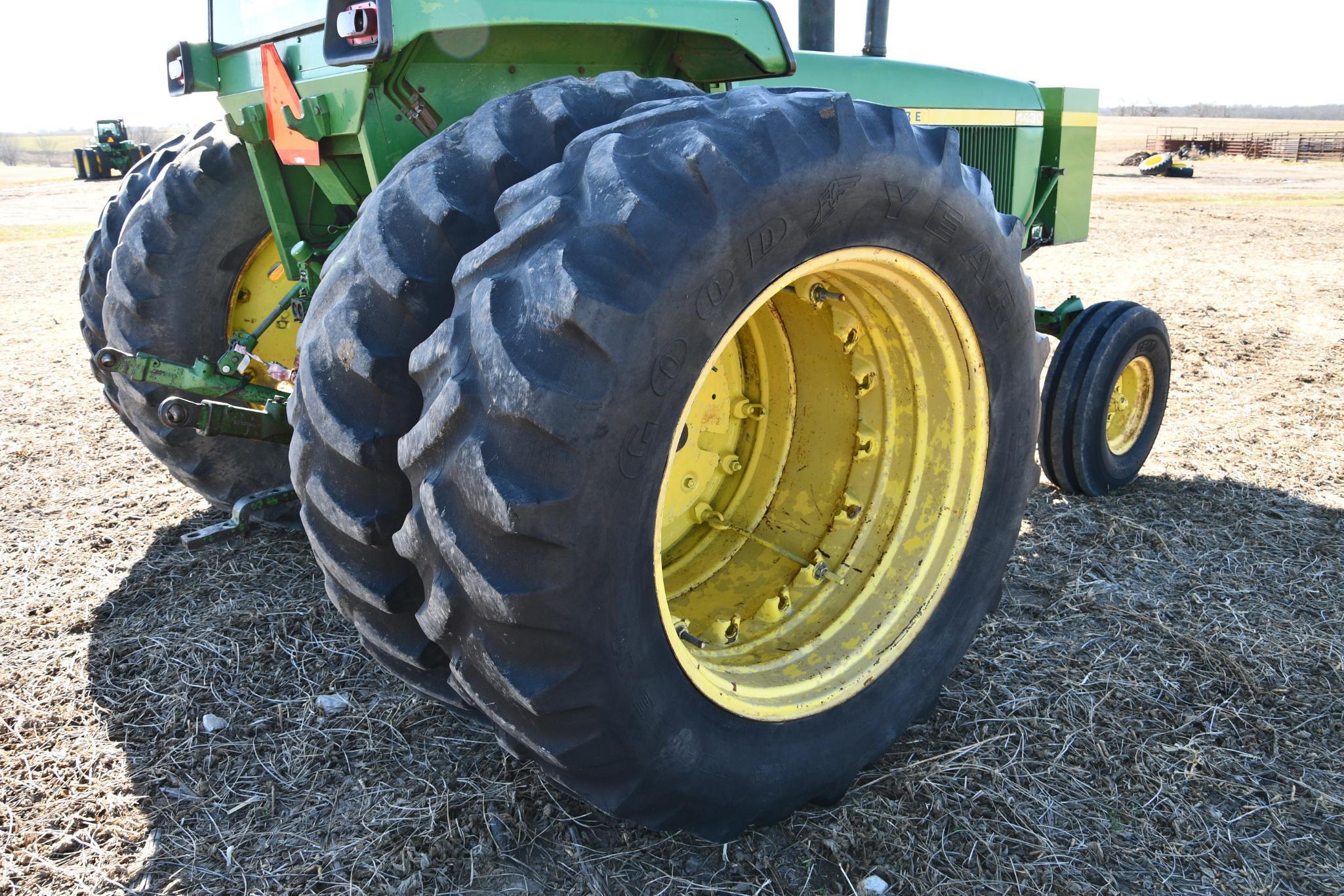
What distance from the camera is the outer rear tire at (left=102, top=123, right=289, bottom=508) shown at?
325cm

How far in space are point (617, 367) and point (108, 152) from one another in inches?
1117

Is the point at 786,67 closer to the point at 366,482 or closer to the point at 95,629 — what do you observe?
the point at 366,482

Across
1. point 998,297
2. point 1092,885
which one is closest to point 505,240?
point 998,297

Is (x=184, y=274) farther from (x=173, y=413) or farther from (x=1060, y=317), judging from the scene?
(x=1060, y=317)

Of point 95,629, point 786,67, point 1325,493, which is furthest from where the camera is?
point 1325,493

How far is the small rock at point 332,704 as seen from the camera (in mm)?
2623

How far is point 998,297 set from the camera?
2.23 meters

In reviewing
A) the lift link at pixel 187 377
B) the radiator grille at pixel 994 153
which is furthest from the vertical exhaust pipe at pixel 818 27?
the lift link at pixel 187 377

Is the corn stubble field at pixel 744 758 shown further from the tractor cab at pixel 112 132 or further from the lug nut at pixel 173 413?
the tractor cab at pixel 112 132

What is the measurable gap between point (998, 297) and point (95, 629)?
2813mm

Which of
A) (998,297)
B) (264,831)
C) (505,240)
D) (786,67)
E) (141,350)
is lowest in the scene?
(264,831)

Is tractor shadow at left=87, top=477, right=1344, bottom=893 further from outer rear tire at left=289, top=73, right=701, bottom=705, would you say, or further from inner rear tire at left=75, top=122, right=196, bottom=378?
inner rear tire at left=75, top=122, right=196, bottom=378

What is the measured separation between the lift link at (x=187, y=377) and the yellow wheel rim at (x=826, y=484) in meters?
1.37

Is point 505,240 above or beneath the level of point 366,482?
above
